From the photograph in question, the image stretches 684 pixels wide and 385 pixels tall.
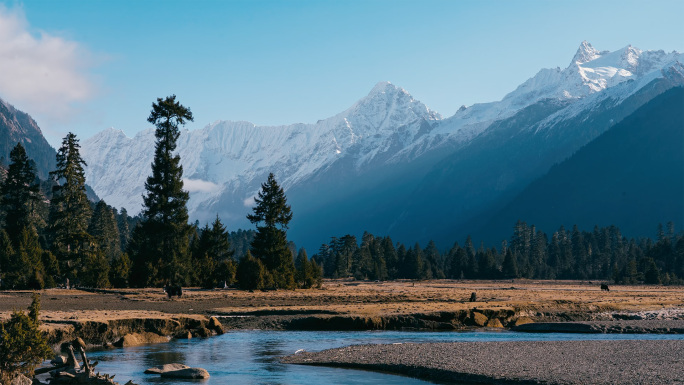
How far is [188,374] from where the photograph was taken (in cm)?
3359

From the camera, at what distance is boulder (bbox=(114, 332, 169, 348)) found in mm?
44844

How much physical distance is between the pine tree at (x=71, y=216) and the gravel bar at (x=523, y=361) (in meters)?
54.8

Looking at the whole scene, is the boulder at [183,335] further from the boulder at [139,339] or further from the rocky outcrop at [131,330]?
the boulder at [139,339]

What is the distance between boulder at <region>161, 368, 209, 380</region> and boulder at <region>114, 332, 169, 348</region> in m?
12.0

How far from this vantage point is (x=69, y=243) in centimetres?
8675

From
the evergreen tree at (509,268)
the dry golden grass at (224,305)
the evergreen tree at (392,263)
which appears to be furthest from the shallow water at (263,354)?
the evergreen tree at (509,268)

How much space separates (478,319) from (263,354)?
2454 centimetres

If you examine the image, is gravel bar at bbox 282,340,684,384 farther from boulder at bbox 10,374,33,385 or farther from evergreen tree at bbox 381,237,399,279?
evergreen tree at bbox 381,237,399,279

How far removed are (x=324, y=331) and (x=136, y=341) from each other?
1546 cm

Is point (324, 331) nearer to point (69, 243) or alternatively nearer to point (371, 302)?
point (371, 302)

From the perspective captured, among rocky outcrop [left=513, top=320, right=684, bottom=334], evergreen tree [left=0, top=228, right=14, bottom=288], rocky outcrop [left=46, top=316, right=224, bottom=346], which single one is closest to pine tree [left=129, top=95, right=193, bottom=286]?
evergreen tree [left=0, top=228, right=14, bottom=288]

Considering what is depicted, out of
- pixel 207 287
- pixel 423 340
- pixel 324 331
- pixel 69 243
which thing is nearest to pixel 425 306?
pixel 324 331

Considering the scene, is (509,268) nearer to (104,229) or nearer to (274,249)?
(104,229)

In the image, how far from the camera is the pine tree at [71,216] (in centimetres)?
8600
